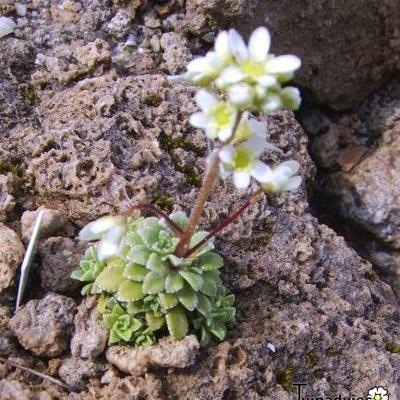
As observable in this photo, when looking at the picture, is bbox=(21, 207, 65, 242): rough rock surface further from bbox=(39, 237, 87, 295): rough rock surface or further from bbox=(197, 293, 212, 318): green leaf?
bbox=(197, 293, 212, 318): green leaf

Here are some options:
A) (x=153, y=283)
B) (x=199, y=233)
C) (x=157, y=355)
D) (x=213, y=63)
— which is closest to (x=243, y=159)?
(x=213, y=63)

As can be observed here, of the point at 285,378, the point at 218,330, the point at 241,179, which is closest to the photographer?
the point at 241,179

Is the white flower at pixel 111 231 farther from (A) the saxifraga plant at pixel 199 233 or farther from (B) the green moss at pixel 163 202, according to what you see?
(B) the green moss at pixel 163 202

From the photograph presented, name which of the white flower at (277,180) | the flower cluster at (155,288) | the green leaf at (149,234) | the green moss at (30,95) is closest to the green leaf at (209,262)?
the flower cluster at (155,288)

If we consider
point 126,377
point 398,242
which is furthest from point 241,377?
point 398,242

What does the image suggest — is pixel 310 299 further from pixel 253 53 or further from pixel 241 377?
pixel 253 53

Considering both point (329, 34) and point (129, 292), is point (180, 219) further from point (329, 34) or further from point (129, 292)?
point (329, 34)
